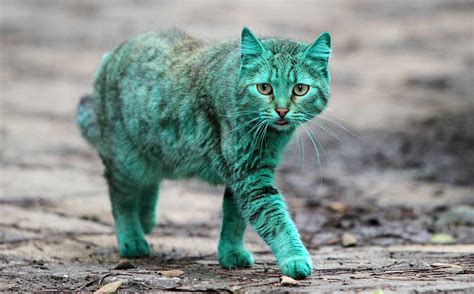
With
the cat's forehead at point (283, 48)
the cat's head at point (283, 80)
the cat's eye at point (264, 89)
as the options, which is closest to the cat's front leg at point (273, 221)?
the cat's head at point (283, 80)

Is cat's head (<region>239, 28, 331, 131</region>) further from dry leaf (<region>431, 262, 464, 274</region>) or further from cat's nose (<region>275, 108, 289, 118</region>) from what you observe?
dry leaf (<region>431, 262, 464, 274</region>)

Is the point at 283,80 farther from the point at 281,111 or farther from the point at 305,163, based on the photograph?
the point at 305,163

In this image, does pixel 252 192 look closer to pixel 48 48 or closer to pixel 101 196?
pixel 101 196

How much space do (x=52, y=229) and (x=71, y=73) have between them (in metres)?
5.98

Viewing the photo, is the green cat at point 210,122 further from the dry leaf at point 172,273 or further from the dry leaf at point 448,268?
the dry leaf at point 448,268

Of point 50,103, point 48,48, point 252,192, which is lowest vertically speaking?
point 252,192

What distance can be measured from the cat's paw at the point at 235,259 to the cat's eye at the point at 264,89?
3.57 feet

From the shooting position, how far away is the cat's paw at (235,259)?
206 inches

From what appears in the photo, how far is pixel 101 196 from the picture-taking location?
7484 millimetres

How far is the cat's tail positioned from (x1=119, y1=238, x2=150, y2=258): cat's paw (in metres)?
0.85

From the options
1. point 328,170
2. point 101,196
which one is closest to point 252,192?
point 101,196

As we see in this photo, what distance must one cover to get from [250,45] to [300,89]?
0.38 m

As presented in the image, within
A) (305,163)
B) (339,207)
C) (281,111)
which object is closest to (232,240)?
(281,111)

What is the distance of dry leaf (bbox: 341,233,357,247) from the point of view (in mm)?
6266
